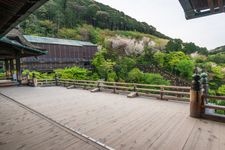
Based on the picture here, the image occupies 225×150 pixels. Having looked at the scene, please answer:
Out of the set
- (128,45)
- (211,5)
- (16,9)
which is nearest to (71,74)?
(16,9)

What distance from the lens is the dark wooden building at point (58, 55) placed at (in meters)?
28.4

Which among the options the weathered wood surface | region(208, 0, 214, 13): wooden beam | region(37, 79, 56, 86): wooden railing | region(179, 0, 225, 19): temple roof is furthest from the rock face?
region(208, 0, 214, 13): wooden beam

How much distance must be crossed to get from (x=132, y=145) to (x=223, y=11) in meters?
3.08

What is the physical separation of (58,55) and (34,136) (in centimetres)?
2852

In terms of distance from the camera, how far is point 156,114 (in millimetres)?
6582

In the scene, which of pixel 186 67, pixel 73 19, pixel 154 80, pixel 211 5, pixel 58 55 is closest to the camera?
pixel 211 5

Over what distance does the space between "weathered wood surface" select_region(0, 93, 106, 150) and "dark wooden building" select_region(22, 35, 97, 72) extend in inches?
888

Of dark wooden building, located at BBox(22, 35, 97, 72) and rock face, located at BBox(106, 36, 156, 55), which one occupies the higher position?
rock face, located at BBox(106, 36, 156, 55)

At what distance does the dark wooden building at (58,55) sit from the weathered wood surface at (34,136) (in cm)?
2255

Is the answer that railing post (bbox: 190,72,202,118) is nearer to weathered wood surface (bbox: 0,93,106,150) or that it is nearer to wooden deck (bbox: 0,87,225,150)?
wooden deck (bbox: 0,87,225,150)

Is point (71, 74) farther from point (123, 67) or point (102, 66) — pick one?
point (123, 67)

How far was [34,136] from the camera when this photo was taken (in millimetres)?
4762

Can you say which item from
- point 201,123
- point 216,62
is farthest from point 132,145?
point 216,62

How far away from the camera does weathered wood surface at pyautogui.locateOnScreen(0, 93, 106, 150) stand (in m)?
4.14
